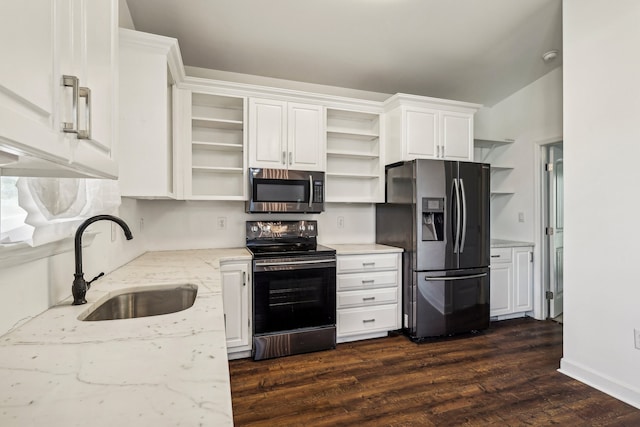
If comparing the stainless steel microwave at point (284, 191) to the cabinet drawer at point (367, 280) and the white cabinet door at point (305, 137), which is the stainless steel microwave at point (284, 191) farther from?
the cabinet drawer at point (367, 280)

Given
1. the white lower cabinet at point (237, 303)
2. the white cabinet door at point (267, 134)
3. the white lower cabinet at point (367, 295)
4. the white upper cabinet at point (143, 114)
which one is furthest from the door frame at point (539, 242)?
the white upper cabinet at point (143, 114)

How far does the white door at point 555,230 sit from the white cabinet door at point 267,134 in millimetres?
3088

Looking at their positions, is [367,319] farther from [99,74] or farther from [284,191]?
[99,74]

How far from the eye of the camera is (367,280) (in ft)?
9.56

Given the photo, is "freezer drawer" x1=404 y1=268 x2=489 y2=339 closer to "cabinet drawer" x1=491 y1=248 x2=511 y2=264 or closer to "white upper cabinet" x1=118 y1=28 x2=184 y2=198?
"cabinet drawer" x1=491 y1=248 x2=511 y2=264

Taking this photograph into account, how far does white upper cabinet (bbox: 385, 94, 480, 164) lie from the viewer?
3100mm

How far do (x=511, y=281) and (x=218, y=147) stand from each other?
3432mm

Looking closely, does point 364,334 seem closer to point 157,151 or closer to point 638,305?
point 638,305

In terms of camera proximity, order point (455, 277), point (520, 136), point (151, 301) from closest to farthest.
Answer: point (151, 301), point (455, 277), point (520, 136)

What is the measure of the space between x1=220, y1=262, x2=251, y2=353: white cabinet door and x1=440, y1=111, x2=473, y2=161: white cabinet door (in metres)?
2.30

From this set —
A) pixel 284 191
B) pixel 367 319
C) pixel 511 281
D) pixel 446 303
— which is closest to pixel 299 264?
pixel 284 191

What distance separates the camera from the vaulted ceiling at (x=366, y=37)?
2381 millimetres

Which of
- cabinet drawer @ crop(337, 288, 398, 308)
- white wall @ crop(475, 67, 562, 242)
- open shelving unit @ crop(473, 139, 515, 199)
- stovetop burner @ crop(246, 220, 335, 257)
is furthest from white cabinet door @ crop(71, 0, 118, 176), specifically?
white wall @ crop(475, 67, 562, 242)

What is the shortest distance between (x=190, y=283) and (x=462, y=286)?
2483 mm
